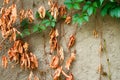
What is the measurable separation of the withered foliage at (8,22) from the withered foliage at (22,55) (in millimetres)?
77

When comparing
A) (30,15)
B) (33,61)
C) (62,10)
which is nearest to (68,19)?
(62,10)

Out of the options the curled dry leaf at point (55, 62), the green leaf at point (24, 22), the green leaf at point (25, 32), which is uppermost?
the green leaf at point (24, 22)

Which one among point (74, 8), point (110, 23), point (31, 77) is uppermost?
point (74, 8)

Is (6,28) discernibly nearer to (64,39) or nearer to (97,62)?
(64,39)

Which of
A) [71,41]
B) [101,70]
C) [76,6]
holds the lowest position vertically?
[101,70]

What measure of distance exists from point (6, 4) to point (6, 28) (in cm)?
21

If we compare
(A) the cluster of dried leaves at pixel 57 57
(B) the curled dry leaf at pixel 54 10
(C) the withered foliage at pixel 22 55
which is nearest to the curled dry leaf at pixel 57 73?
(A) the cluster of dried leaves at pixel 57 57

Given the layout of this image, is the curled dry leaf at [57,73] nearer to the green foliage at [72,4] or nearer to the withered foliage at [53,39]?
the withered foliage at [53,39]

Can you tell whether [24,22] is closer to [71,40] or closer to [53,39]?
[53,39]

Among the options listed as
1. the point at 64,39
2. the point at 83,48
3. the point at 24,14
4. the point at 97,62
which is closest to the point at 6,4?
the point at 24,14

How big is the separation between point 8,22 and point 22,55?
0.94 ft

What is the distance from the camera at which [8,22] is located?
217cm

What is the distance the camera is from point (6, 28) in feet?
7.14

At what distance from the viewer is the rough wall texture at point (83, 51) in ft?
7.21
